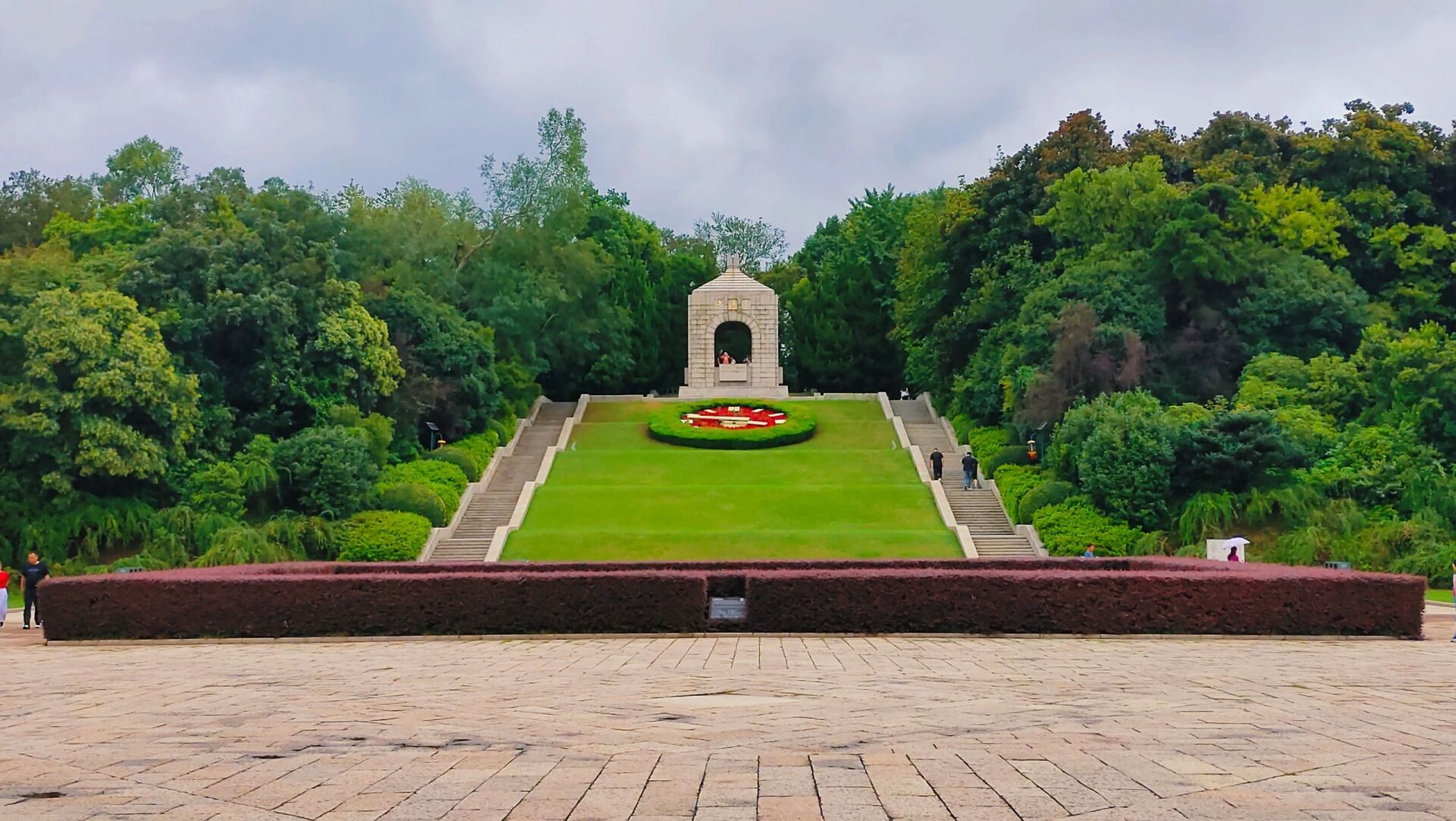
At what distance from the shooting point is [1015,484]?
3606 centimetres

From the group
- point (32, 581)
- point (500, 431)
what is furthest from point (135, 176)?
point (32, 581)

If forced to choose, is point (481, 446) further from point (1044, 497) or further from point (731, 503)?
point (1044, 497)

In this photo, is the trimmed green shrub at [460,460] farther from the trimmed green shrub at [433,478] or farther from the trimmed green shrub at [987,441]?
the trimmed green shrub at [987,441]

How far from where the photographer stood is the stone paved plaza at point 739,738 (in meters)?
6.88

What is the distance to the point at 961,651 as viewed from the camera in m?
15.4

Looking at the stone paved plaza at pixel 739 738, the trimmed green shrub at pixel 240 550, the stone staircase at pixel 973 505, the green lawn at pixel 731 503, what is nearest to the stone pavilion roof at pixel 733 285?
the stone staircase at pixel 973 505

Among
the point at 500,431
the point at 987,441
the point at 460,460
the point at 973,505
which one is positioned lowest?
the point at 973,505

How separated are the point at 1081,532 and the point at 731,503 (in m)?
8.97

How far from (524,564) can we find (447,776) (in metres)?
15.2

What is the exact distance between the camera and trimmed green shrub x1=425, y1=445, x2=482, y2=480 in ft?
128

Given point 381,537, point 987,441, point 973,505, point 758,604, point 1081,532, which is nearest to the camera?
point 758,604

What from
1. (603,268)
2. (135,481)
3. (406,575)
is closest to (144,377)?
(135,481)

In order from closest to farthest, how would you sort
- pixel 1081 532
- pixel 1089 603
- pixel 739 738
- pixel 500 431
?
pixel 739 738
pixel 1089 603
pixel 1081 532
pixel 500 431

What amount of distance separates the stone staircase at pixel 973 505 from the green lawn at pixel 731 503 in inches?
29.5
